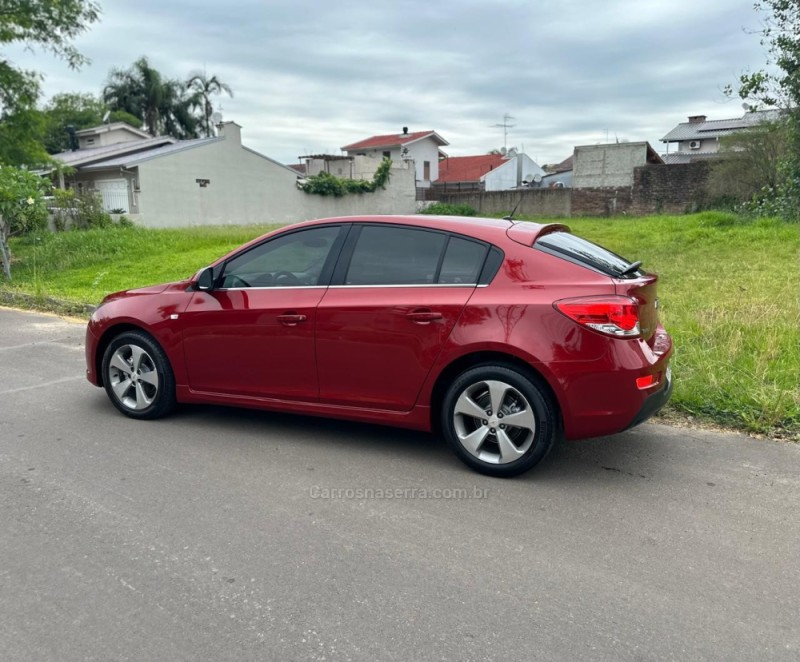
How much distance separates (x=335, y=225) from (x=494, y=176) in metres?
53.8

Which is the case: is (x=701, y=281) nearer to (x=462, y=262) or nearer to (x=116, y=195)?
(x=462, y=262)

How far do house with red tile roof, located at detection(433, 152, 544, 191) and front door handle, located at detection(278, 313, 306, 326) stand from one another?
49645mm

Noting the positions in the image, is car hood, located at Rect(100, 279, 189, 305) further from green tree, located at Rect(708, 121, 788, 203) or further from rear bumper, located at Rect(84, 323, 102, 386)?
green tree, located at Rect(708, 121, 788, 203)

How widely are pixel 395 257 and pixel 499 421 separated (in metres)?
1.27

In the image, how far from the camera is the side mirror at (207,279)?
4922mm

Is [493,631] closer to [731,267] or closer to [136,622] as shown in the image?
[136,622]

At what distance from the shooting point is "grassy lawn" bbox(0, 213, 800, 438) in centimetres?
532

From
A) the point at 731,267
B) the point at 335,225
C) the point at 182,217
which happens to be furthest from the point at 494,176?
the point at 335,225

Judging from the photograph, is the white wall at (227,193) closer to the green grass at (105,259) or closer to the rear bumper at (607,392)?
the green grass at (105,259)

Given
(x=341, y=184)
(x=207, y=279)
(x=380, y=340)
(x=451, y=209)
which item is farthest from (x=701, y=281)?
(x=341, y=184)

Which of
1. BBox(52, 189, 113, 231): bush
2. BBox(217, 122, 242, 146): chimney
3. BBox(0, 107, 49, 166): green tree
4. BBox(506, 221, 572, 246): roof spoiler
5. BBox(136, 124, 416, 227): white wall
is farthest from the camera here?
BBox(217, 122, 242, 146): chimney

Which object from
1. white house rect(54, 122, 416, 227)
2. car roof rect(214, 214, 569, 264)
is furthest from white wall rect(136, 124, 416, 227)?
car roof rect(214, 214, 569, 264)

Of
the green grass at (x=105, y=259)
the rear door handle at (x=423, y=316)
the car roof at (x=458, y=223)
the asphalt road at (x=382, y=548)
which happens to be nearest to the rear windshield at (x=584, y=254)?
the car roof at (x=458, y=223)

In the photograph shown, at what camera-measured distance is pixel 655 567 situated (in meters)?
3.14
